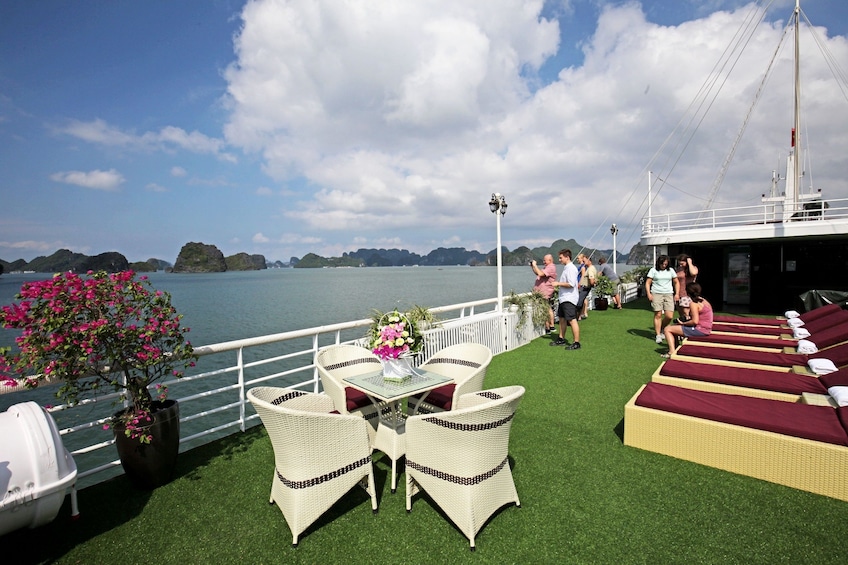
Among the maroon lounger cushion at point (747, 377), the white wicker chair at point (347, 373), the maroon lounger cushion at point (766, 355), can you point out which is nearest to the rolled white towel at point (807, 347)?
the maroon lounger cushion at point (766, 355)

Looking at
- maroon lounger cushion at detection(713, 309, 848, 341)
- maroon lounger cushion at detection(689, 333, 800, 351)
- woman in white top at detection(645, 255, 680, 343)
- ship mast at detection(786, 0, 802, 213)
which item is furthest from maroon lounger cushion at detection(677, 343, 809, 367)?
ship mast at detection(786, 0, 802, 213)

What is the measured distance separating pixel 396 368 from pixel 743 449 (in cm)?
275

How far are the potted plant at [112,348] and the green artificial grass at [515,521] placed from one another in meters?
0.44

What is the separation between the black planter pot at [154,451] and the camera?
2.94 meters

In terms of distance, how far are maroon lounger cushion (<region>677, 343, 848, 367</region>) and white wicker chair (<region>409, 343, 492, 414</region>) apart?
354 centimetres

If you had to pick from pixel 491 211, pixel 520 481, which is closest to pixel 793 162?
pixel 491 211

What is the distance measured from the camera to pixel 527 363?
21.5ft

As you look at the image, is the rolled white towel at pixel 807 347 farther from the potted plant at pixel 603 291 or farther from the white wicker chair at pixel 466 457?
the potted plant at pixel 603 291

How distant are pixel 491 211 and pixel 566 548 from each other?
7198mm

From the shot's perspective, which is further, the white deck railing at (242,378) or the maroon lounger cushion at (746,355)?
the maroon lounger cushion at (746,355)

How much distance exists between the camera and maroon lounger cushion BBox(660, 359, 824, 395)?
12.6 feet

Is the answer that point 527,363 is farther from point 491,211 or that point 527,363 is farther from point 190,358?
point 190,358

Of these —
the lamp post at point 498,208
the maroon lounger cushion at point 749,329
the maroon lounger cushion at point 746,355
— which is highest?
the lamp post at point 498,208

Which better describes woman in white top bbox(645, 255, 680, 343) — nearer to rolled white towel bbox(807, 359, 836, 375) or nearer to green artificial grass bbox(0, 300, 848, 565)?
rolled white towel bbox(807, 359, 836, 375)
